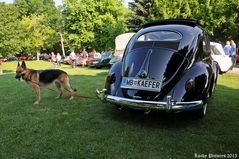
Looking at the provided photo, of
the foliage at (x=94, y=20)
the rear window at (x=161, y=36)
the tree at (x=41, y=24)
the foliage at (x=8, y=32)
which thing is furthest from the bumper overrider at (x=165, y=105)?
the tree at (x=41, y=24)

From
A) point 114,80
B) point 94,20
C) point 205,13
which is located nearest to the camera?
point 114,80

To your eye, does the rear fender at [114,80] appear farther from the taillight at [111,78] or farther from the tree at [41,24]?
the tree at [41,24]

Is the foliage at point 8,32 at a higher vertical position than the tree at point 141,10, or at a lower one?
lower

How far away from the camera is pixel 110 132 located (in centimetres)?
526

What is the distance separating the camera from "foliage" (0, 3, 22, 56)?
2442cm

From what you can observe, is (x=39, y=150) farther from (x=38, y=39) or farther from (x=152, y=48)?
(x=38, y=39)

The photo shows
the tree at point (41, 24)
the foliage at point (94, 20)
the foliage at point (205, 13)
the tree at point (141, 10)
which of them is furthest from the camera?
the tree at point (41, 24)

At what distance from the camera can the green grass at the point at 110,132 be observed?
438 cm

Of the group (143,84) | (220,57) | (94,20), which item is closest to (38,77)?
(143,84)

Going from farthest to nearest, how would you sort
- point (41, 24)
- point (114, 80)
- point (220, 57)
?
point (41, 24) < point (220, 57) < point (114, 80)

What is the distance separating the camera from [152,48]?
5.62 metres

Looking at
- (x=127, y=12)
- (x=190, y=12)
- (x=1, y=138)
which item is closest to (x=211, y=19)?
(x=190, y=12)

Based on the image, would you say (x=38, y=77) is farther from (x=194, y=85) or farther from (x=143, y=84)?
(x=194, y=85)

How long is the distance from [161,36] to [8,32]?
22156 millimetres
